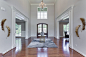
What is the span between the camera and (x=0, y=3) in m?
2.77

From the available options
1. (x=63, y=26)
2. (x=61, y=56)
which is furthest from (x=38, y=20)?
(x=61, y=56)

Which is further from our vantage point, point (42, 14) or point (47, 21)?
point (42, 14)

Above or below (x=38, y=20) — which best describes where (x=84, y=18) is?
below

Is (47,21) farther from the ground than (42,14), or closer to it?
closer to it

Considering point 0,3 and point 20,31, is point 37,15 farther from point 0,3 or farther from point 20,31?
point 0,3

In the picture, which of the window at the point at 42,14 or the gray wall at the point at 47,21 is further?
the window at the point at 42,14

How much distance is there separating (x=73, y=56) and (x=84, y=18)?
1.90 metres

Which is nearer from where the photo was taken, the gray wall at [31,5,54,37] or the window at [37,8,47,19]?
the gray wall at [31,5,54,37]

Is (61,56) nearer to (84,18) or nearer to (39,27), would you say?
(84,18)

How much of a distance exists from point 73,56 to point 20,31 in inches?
352

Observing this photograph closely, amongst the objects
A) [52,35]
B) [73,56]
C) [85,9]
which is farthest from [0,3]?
[52,35]

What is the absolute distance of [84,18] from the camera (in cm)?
274

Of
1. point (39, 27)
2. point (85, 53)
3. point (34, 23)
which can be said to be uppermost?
point (34, 23)

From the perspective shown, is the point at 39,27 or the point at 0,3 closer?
the point at 0,3
